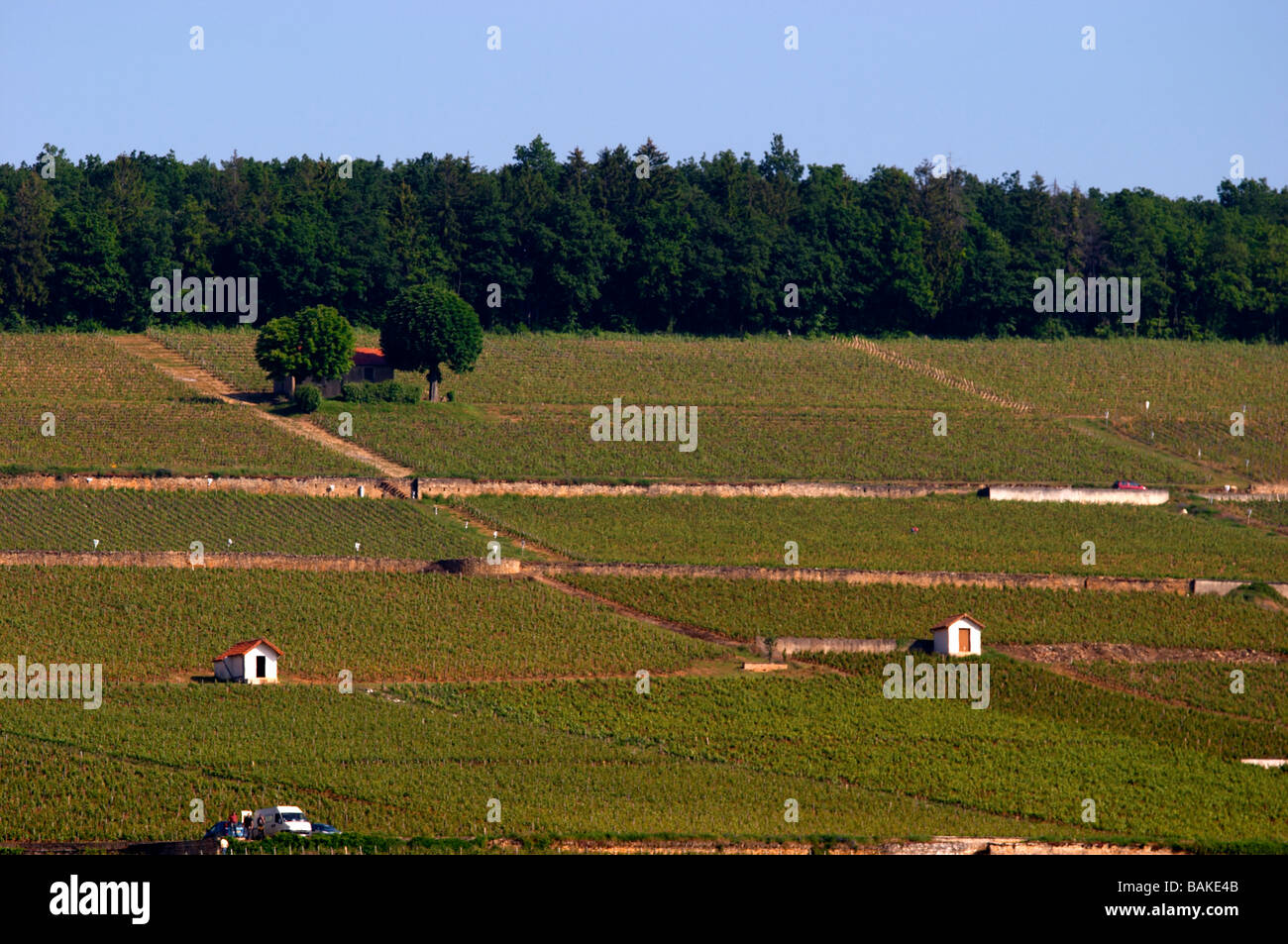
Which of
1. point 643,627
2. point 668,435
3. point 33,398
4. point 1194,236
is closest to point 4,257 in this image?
point 33,398

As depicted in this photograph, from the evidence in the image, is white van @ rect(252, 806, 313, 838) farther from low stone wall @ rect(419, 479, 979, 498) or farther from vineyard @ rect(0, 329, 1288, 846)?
low stone wall @ rect(419, 479, 979, 498)

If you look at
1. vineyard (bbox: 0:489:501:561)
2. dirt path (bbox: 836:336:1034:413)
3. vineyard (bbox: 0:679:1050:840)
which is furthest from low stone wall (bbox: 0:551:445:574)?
dirt path (bbox: 836:336:1034:413)

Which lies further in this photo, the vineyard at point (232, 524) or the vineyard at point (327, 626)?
the vineyard at point (232, 524)

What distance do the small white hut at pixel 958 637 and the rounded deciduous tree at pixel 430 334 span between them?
42.5 meters

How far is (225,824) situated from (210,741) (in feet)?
29.7

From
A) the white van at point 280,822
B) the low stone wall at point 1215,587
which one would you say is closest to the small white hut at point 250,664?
the white van at point 280,822

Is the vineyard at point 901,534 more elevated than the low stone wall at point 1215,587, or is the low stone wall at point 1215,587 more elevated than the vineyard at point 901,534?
the vineyard at point 901,534

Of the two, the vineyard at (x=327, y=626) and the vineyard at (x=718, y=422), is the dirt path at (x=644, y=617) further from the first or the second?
the vineyard at (x=718, y=422)

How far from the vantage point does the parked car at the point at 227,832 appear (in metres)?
39.4

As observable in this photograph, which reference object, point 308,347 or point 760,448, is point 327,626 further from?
point 308,347

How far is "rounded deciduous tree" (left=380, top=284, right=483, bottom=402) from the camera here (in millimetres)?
95750

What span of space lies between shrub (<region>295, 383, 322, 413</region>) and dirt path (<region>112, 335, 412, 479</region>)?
89 cm
